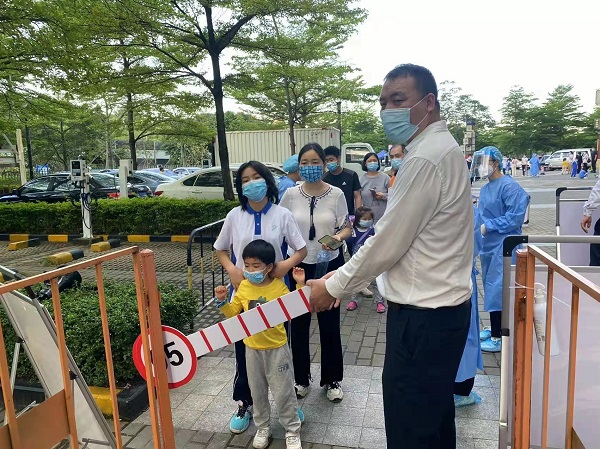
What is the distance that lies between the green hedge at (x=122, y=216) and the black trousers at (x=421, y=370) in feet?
26.6

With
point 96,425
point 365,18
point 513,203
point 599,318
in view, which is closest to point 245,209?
point 96,425

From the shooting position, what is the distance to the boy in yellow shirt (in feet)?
8.98

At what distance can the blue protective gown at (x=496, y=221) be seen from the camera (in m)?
3.92

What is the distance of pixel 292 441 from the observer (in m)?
2.78

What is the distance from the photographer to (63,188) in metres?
14.9

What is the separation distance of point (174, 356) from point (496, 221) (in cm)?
288

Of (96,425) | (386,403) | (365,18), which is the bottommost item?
(96,425)

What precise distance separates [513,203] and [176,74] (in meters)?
8.89

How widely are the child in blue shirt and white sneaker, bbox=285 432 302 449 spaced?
160 cm

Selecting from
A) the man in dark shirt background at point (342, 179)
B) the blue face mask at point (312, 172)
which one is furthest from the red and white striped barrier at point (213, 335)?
the man in dark shirt background at point (342, 179)

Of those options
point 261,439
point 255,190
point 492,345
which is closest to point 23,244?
point 255,190

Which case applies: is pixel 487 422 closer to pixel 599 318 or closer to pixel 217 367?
pixel 599 318

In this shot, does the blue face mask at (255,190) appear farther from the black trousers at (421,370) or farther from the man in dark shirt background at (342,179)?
the man in dark shirt background at (342,179)

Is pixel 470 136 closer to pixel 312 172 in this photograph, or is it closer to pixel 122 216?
Answer: pixel 122 216
